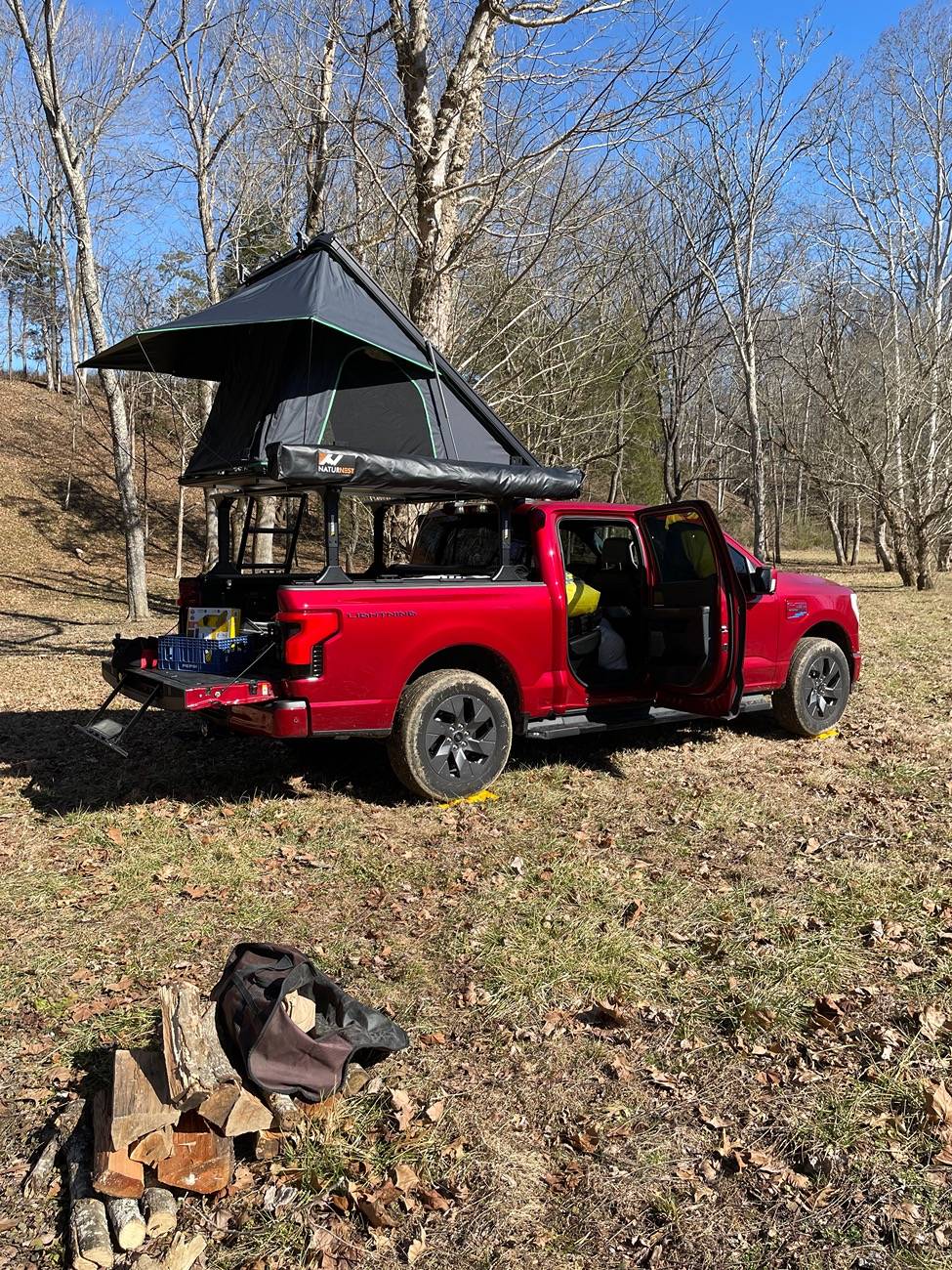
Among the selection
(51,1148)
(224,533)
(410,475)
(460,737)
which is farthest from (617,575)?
(51,1148)

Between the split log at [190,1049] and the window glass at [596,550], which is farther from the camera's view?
the window glass at [596,550]

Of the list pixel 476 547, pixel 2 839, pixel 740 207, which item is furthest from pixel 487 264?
pixel 740 207

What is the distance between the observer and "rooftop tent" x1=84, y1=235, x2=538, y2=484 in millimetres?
6082

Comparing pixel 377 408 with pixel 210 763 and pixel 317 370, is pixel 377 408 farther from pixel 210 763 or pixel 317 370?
pixel 210 763

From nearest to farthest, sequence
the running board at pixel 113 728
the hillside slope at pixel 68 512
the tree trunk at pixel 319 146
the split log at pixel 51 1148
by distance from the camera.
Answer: the split log at pixel 51 1148 → the running board at pixel 113 728 → the tree trunk at pixel 319 146 → the hillside slope at pixel 68 512

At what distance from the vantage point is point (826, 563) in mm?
33719

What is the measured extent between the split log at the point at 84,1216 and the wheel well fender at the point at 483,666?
11.5ft

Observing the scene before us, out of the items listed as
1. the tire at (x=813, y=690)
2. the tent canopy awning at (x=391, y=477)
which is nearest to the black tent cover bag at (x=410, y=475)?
the tent canopy awning at (x=391, y=477)

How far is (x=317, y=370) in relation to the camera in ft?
20.4

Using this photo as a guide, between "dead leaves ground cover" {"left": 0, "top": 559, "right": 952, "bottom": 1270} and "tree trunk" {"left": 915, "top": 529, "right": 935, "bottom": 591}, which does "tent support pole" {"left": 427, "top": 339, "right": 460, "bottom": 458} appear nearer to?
"dead leaves ground cover" {"left": 0, "top": 559, "right": 952, "bottom": 1270}

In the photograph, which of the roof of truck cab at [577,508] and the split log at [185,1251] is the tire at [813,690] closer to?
→ the roof of truck cab at [577,508]

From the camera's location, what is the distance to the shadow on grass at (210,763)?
6.08 m

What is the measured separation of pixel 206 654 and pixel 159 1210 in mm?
3605

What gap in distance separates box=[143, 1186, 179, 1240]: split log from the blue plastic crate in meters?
3.36
